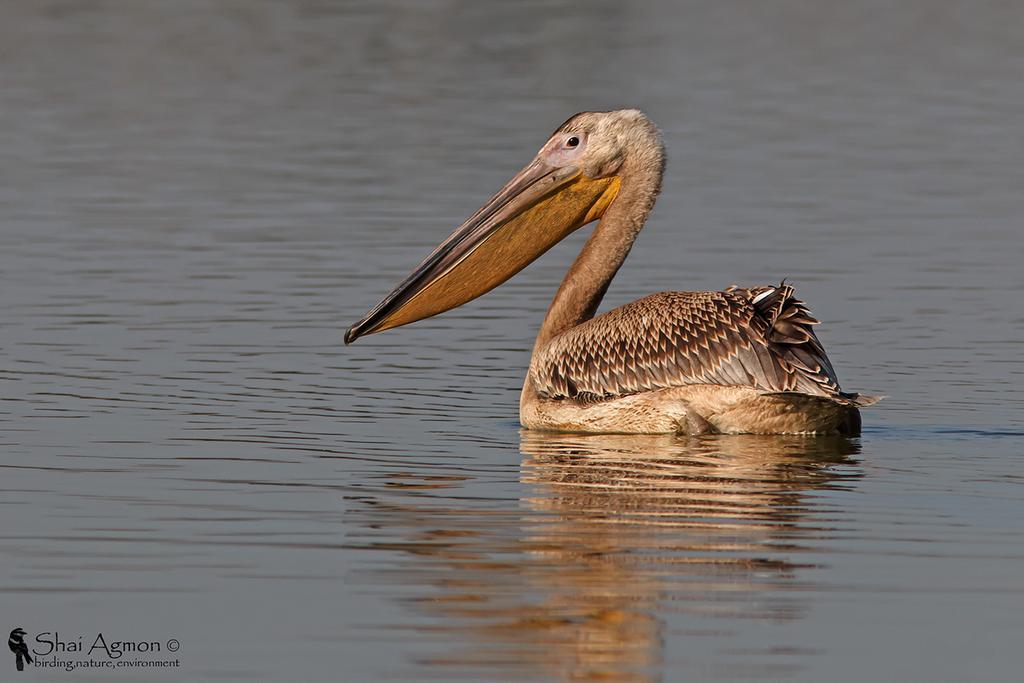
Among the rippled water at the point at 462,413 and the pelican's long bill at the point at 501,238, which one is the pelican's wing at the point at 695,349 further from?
the pelican's long bill at the point at 501,238

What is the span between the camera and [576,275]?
9.87m

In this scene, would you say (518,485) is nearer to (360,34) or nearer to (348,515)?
(348,515)

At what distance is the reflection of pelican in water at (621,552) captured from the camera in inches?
218

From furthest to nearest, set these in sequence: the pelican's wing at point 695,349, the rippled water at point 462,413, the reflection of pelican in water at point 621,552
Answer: the pelican's wing at point 695,349 < the rippled water at point 462,413 < the reflection of pelican in water at point 621,552

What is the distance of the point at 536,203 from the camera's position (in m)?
9.97

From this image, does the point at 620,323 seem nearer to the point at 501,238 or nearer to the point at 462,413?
the point at 462,413

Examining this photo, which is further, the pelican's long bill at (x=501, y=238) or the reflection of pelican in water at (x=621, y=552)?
the pelican's long bill at (x=501, y=238)

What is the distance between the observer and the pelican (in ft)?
28.2

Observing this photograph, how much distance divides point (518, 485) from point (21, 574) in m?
2.15

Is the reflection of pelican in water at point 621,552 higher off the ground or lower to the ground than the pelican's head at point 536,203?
lower

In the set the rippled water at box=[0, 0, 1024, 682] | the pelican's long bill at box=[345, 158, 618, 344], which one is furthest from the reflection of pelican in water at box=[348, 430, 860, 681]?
the pelican's long bill at box=[345, 158, 618, 344]

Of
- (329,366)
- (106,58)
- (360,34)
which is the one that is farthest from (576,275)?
(360,34)

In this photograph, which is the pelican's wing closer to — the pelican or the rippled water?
the pelican

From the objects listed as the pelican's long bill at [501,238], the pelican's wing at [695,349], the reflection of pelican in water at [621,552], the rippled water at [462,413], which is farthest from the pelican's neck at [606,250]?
the reflection of pelican in water at [621,552]
